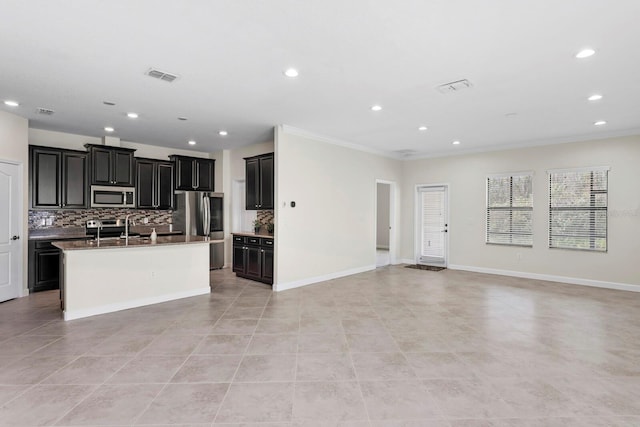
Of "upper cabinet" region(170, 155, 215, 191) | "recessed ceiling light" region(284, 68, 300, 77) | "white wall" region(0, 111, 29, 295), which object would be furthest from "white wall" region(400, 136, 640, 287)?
"white wall" region(0, 111, 29, 295)

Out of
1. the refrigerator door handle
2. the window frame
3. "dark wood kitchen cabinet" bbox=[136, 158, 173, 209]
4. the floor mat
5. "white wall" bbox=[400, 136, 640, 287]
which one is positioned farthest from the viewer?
the floor mat

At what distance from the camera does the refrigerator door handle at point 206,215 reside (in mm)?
6949

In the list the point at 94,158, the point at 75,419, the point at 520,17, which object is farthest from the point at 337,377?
the point at 94,158

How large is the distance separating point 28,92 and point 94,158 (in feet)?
7.43

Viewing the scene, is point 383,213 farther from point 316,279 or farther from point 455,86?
point 455,86

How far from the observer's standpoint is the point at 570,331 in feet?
11.9

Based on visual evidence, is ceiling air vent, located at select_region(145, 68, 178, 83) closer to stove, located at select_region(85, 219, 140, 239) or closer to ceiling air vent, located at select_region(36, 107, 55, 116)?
ceiling air vent, located at select_region(36, 107, 55, 116)

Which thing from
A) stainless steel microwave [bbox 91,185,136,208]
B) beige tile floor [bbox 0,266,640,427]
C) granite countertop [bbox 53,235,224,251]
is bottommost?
beige tile floor [bbox 0,266,640,427]

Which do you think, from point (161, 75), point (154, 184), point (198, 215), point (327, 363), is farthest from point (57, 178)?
point (327, 363)

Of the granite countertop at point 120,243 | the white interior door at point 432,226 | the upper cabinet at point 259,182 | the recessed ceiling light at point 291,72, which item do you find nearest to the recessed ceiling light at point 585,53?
the recessed ceiling light at point 291,72

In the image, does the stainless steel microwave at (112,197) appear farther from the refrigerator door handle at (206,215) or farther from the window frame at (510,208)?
the window frame at (510,208)

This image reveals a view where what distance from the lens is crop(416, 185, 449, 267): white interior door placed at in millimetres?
7706

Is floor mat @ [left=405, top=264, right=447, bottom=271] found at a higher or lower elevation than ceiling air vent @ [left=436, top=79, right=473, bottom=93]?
lower

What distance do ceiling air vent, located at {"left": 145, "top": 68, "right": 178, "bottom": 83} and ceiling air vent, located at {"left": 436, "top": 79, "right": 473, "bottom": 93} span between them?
9.39 ft
